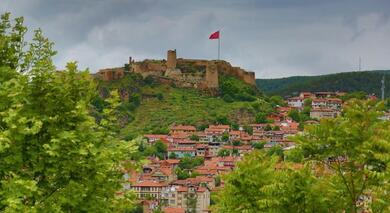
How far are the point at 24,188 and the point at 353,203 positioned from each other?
17.6ft

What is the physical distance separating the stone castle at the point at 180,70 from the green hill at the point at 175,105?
141 centimetres

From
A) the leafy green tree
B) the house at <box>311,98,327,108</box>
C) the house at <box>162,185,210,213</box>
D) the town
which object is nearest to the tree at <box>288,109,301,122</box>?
the town

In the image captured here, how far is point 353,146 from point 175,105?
111047 millimetres

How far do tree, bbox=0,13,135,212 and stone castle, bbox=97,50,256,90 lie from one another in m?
116

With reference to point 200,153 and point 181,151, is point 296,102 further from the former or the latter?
point 181,151

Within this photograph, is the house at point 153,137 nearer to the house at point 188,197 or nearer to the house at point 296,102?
the house at point 188,197

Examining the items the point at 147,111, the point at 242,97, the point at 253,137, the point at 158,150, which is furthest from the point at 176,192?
the point at 242,97

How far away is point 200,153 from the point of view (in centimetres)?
10356

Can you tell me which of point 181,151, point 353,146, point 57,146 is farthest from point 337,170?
point 181,151

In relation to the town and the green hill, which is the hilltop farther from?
the town

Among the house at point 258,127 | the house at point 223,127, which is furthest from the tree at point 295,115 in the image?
the house at point 223,127

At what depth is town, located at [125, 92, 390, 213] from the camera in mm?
74625

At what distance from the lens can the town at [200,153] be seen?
74.6 meters

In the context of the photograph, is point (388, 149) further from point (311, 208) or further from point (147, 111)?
point (147, 111)
